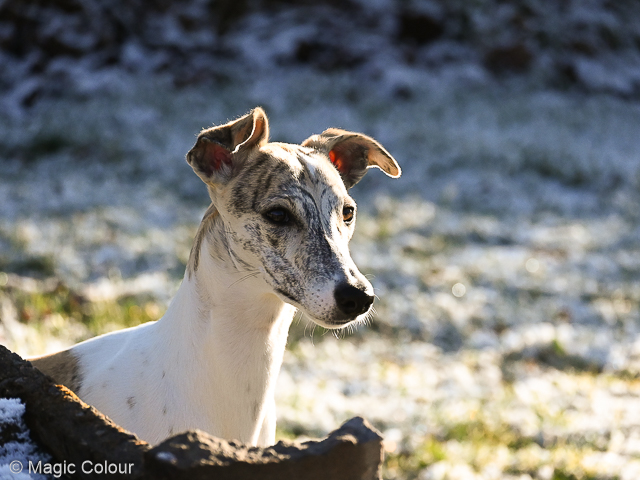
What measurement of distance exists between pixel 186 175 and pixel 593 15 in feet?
43.8

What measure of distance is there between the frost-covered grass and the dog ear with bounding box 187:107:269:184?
9.06ft

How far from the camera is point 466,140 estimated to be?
13969 mm

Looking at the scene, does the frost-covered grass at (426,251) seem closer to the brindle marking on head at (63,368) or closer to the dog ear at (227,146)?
the brindle marking on head at (63,368)

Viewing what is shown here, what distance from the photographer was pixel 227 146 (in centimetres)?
316

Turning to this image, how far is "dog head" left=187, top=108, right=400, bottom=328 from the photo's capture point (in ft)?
9.64

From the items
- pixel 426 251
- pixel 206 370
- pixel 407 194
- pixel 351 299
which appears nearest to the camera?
pixel 351 299

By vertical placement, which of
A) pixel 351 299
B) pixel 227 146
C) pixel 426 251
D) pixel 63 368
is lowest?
→ pixel 426 251

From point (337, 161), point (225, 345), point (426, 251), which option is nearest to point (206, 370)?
point (225, 345)

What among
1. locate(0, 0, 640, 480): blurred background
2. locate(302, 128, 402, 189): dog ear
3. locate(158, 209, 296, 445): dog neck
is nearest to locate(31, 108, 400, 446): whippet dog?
locate(158, 209, 296, 445): dog neck

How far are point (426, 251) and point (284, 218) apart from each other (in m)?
7.02

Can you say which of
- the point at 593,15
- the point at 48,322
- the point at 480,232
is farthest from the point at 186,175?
the point at 593,15

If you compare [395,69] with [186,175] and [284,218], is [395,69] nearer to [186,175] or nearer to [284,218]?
[186,175]

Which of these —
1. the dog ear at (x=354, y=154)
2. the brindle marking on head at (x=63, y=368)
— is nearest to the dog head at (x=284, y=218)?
the dog ear at (x=354, y=154)

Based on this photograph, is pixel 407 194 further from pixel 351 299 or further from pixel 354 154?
pixel 351 299
